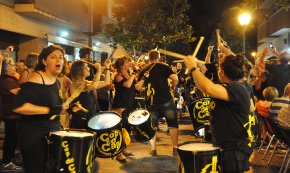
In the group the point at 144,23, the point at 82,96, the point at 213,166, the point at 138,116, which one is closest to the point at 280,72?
the point at 138,116

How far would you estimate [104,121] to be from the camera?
592 cm

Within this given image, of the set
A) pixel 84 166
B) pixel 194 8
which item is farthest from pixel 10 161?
pixel 194 8

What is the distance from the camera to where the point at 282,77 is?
345 inches

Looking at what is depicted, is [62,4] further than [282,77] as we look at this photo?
Yes

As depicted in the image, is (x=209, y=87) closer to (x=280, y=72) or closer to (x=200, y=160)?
(x=200, y=160)

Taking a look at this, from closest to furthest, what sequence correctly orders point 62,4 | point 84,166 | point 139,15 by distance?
point 84,166 → point 62,4 → point 139,15

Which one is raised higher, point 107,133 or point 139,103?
point 139,103

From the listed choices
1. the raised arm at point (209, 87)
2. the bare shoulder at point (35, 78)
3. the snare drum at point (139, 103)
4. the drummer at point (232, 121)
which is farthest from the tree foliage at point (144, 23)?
the raised arm at point (209, 87)

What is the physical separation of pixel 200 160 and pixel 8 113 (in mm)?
4453

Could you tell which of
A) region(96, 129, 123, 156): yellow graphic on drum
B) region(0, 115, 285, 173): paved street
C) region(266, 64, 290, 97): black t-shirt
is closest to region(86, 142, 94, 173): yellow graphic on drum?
region(96, 129, 123, 156): yellow graphic on drum

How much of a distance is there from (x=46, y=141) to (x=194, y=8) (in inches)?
1844

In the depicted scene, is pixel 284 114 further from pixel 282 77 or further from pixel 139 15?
pixel 139 15

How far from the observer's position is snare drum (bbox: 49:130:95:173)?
3982mm

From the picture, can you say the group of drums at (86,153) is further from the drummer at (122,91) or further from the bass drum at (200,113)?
the drummer at (122,91)
